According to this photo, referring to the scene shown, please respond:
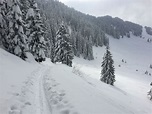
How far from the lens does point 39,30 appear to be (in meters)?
33.9

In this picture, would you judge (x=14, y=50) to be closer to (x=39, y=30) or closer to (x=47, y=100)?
(x=39, y=30)

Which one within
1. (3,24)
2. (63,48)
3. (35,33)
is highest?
(3,24)

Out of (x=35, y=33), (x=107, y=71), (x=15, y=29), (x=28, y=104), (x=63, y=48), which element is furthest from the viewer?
(x=107, y=71)

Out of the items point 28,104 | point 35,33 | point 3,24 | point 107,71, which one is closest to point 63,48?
point 35,33

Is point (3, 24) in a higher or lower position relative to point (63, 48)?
higher

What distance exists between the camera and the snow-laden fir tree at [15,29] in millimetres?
26156

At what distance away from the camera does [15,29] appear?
87.5ft

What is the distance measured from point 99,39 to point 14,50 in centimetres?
12608

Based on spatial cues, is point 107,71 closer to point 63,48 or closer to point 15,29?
point 63,48

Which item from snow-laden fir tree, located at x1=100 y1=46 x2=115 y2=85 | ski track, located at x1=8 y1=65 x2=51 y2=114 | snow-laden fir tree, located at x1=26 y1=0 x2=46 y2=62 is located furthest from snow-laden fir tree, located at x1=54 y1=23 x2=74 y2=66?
ski track, located at x1=8 y1=65 x2=51 y2=114

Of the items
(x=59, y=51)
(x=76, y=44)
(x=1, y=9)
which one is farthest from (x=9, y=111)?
(x=76, y=44)

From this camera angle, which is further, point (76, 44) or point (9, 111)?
point (76, 44)

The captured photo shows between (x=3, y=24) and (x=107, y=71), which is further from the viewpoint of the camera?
(x=107, y=71)

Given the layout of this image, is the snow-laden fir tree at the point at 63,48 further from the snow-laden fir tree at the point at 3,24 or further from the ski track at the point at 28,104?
the ski track at the point at 28,104
